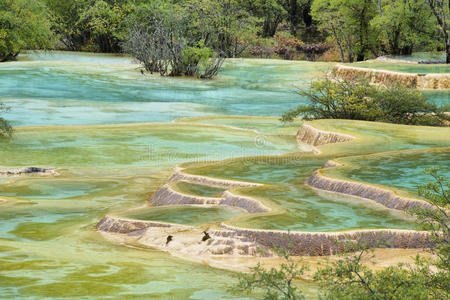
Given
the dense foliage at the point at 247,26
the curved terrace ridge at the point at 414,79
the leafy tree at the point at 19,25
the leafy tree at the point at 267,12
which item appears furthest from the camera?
the leafy tree at the point at 267,12

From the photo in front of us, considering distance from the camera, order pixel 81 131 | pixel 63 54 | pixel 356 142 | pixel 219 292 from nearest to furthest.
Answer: pixel 219 292, pixel 356 142, pixel 81 131, pixel 63 54

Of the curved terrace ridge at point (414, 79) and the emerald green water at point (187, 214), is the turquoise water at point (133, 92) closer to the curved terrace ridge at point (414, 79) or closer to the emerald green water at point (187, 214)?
the curved terrace ridge at point (414, 79)

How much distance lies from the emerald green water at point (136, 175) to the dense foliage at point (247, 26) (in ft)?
25.3

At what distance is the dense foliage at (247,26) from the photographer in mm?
30594

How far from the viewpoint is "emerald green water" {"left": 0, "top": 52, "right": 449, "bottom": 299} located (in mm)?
4684

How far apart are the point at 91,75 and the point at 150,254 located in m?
20.5

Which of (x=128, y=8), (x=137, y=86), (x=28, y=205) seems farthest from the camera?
(x=128, y=8)

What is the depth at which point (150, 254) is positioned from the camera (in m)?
5.64

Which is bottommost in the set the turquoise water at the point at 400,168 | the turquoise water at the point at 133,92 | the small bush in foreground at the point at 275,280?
the turquoise water at the point at 133,92

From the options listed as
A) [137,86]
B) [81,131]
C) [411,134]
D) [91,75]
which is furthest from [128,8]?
[411,134]

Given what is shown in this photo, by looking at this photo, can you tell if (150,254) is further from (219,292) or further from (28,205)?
(28,205)

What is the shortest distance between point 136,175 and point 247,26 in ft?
85.2

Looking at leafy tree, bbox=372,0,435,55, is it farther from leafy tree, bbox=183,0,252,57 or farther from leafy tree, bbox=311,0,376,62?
leafy tree, bbox=183,0,252,57

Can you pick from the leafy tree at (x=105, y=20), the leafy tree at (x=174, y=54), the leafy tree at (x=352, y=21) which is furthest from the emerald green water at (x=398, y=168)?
the leafy tree at (x=352, y=21)
